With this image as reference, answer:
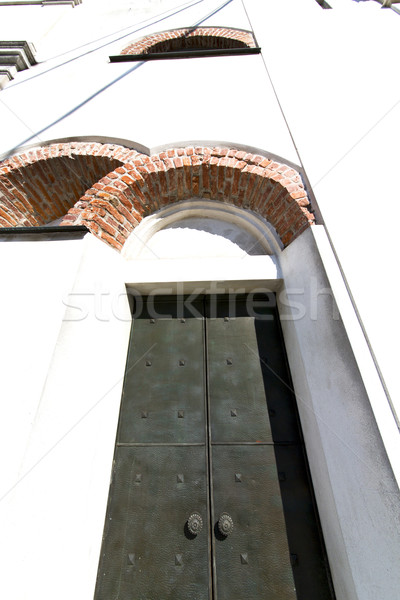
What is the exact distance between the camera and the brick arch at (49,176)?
289 centimetres

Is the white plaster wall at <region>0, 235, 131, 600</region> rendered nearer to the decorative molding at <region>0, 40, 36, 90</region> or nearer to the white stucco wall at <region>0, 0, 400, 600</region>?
the white stucco wall at <region>0, 0, 400, 600</region>

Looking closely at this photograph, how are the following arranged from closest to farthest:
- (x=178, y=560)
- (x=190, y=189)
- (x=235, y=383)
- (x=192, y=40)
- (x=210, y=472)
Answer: (x=178, y=560)
(x=210, y=472)
(x=235, y=383)
(x=190, y=189)
(x=192, y=40)

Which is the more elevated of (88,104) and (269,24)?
(269,24)

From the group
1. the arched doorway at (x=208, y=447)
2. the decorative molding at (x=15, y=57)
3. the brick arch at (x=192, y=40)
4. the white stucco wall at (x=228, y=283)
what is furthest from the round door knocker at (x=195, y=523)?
the brick arch at (x=192, y=40)

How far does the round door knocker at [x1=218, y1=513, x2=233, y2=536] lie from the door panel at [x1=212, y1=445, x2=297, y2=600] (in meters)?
0.03

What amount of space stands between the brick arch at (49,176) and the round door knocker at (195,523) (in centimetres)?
288

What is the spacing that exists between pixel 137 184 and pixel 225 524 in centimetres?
261

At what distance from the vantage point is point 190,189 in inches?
109

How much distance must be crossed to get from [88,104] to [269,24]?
294 centimetres

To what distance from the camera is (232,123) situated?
2.85 m

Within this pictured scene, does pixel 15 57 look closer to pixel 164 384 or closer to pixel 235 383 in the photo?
pixel 164 384

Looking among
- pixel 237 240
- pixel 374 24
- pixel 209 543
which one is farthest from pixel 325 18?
pixel 209 543

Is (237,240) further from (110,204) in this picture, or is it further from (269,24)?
(269,24)

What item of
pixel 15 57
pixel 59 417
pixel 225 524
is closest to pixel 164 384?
pixel 59 417
